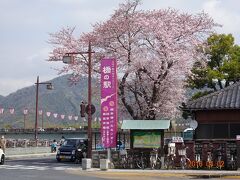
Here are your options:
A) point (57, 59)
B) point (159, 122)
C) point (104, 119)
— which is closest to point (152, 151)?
point (159, 122)

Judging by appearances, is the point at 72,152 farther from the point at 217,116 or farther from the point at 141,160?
the point at 217,116

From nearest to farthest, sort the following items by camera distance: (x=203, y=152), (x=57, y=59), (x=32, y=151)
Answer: (x=203, y=152) < (x=57, y=59) < (x=32, y=151)

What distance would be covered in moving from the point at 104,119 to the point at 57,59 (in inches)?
460

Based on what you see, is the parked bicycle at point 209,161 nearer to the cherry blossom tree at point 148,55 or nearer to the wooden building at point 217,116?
the wooden building at point 217,116

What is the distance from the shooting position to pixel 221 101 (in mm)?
27078

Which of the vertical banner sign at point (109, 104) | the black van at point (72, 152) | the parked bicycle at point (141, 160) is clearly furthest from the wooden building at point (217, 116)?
the black van at point (72, 152)

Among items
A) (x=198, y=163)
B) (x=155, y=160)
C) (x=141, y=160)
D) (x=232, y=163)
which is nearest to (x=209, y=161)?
(x=198, y=163)

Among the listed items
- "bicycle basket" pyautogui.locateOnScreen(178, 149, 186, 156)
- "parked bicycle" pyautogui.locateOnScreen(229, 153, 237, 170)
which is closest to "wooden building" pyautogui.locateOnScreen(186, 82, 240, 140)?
"parked bicycle" pyautogui.locateOnScreen(229, 153, 237, 170)

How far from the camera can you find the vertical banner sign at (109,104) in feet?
87.9

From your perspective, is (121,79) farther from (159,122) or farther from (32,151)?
(32,151)

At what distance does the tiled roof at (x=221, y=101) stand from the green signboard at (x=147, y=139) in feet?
9.39

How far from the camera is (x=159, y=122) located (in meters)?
25.8

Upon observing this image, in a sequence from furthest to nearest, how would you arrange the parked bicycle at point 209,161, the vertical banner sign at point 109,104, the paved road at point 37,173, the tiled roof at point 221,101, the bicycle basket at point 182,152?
1. the vertical banner sign at point 109,104
2. the tiled roof at point 221,101
3. the bicycle basket at point 182,152
4. the parked bicycle at point 209,161
5. the paved road at point 37,173

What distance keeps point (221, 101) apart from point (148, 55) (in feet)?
28.2
